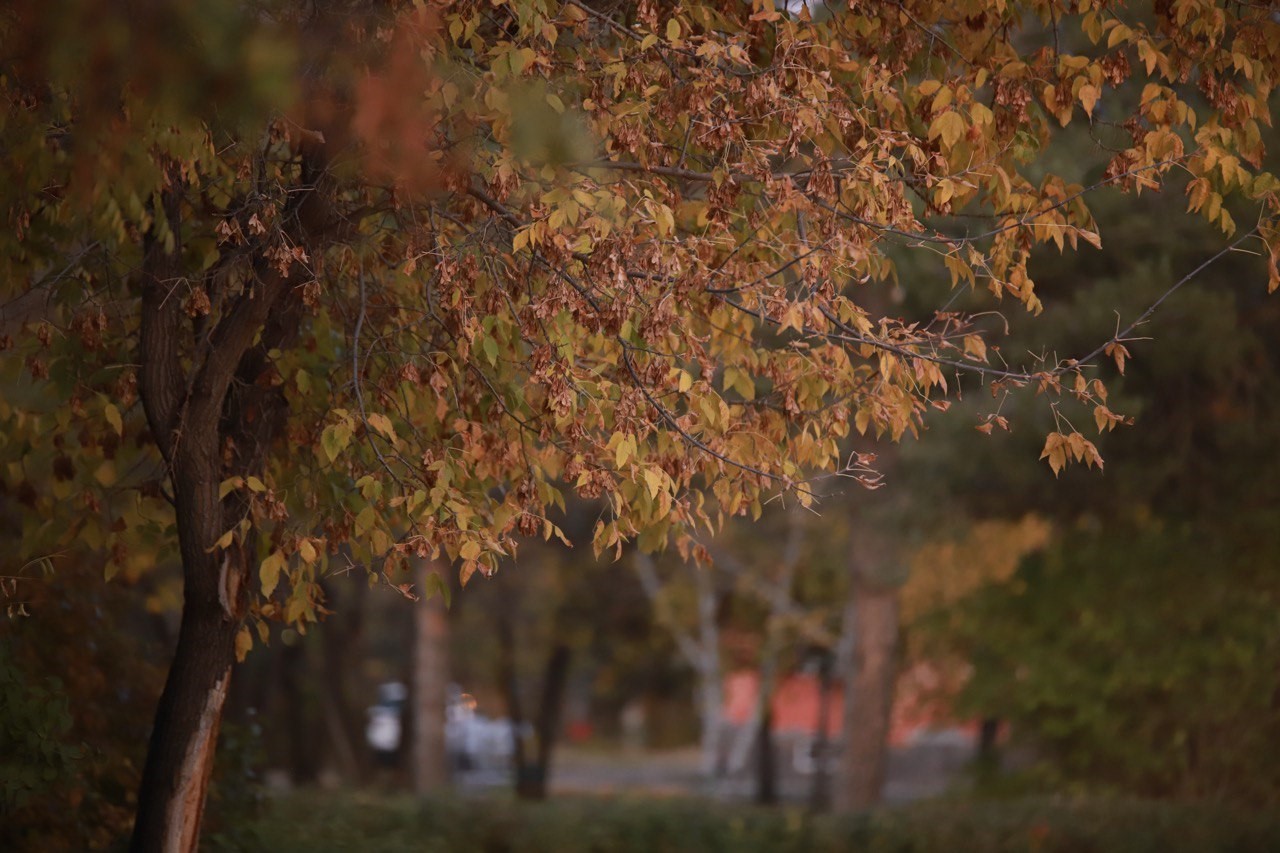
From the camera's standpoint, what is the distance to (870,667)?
758 inches

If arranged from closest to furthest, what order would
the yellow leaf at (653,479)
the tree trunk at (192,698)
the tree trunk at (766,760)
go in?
1. the yellow leaf at (653,479)
2. the tree trunk at (192,698)
3. the tree trunk at (766,760)

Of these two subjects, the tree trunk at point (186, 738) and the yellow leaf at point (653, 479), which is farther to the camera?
the tree trunk at point (186, 738)

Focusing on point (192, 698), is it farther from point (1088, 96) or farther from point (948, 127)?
point (1088, 96)

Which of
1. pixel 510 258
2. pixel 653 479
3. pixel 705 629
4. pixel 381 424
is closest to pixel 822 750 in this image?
pixel 705 629

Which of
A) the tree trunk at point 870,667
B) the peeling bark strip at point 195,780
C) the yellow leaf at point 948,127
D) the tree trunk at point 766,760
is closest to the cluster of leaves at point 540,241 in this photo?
the yellow leaf at point 948,127

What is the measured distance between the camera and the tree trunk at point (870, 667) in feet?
62.3

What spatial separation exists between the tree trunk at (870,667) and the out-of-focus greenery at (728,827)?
4089 millimetres

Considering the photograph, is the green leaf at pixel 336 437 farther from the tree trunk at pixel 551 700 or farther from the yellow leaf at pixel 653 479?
the tree trunk at pixel 551 700

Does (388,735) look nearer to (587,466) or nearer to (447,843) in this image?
(447,843)

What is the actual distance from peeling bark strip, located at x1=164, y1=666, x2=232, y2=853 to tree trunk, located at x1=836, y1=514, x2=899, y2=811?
12713 millimetres

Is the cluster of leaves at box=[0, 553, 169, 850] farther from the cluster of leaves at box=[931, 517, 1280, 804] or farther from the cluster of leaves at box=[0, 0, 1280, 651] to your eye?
the cluster of leaves at box=[931, 517, 1280, 804]

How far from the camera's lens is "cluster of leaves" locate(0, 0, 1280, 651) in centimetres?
614

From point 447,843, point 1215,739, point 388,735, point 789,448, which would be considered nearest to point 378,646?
point 388,735

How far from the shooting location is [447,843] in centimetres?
1091
